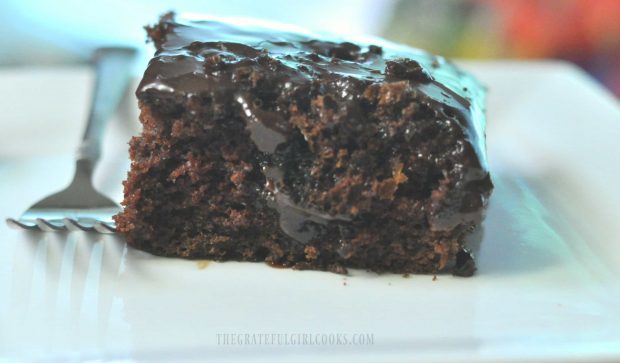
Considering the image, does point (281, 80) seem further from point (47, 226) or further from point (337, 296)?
point (47, 226)

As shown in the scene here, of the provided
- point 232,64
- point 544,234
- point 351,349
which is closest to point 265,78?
point 232,64

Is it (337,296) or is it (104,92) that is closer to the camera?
(337,296)

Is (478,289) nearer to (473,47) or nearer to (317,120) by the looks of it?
(317,120)

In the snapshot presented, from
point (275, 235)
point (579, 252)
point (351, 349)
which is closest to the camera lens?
point (351, 349)

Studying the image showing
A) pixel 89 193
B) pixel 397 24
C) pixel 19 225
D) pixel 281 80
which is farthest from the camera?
pixel 397 24

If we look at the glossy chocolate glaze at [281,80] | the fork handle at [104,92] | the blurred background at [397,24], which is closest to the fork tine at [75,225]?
the fork handle at [104,92]

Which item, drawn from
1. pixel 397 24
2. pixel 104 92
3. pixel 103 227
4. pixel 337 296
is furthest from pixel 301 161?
pixel 397 24

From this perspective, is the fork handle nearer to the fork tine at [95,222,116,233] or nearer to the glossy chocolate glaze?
the fork tine at [95,222,116,233]
